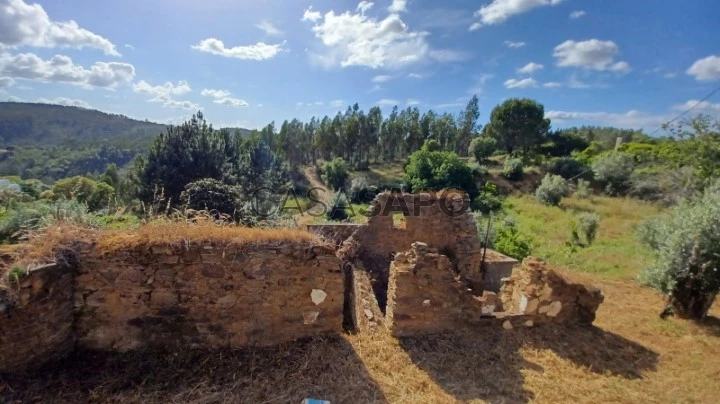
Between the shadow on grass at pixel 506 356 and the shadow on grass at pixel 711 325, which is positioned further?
the shadow on grass at pixel 711 325

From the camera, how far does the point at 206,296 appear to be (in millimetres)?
4082

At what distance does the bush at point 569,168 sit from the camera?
30.8 metres

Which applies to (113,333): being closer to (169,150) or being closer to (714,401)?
(714,401)

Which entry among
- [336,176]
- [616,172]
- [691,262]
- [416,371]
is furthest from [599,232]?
[336,176]

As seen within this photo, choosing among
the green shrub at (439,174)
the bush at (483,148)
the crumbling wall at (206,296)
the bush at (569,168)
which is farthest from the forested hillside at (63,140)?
the crumbling wall at (206,296)

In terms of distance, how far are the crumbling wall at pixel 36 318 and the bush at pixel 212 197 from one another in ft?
27.1

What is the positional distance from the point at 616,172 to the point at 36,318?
1347 inches

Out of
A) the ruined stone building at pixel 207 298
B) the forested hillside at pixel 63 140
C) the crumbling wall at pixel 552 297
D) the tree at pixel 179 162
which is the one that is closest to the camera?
the ruined stone building at pixel 207 298

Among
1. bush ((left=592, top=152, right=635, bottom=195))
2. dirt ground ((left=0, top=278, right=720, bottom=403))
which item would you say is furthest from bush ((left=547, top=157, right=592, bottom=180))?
dirt ground ((left=0, top=278, right=720, bottom=403))

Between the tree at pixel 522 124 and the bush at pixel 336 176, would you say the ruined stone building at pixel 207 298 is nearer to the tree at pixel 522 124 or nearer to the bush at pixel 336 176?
the bush at pixel 336 176

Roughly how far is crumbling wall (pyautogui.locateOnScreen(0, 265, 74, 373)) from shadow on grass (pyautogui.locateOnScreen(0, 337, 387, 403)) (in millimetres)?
152

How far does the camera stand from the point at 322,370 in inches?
161

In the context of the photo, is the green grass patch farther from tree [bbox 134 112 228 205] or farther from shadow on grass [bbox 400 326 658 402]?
tree [bbox 134 112 228 205]

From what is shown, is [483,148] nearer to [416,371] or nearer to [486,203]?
[486,203]
